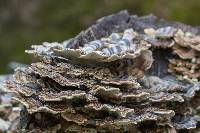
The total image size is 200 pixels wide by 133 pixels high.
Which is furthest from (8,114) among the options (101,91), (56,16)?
(56,16)

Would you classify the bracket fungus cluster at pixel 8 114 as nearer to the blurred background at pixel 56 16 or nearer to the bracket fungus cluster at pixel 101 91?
the bracket fungus cluster at pixel 101 91

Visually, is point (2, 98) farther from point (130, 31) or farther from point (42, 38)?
point (42, 38)

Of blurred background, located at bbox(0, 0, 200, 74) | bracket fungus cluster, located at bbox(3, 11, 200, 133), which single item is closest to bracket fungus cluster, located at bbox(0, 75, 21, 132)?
bracket fungus cluster, located at bbox(3, 11, 200, 133)

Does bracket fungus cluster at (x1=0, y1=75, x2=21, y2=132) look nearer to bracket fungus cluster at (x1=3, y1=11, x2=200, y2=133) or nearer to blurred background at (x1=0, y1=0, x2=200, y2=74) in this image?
bracket fungus cluster at (x1=3, y1=11, x2=200, y2=133)

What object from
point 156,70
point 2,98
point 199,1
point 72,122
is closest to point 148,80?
point 156,70

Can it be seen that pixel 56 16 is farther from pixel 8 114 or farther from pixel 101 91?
pixel 101 91

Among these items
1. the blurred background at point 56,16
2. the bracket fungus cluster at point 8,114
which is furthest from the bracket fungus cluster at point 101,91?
the blurred background at point 56,16
